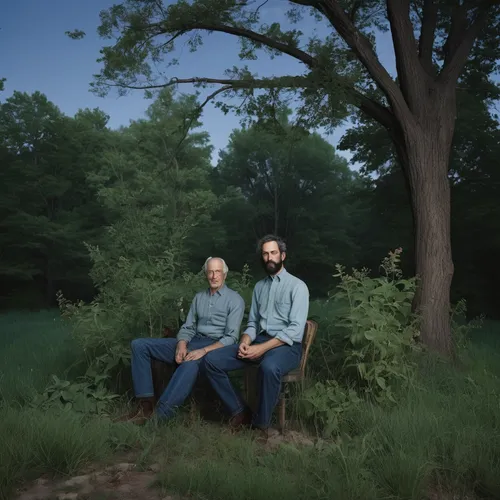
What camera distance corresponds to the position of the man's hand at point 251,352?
5129mm

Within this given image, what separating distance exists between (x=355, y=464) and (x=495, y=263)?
1638 centimetres

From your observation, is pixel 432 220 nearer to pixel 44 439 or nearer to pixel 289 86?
pixel 289 86

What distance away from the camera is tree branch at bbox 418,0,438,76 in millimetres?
8273

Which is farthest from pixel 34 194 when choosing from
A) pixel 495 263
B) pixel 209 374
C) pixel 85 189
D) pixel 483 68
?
pixel 209 374

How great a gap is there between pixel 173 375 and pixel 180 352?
255 millimetres

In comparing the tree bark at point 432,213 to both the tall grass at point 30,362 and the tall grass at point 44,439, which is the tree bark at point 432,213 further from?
the tall grass at point 30,362

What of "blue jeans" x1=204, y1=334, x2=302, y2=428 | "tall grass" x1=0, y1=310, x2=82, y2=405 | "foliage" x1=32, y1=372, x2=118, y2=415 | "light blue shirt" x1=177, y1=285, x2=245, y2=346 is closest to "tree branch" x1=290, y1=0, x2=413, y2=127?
"light blue shirt" x1=177, y1=285, x2=245, y2=346

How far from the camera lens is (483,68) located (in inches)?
427

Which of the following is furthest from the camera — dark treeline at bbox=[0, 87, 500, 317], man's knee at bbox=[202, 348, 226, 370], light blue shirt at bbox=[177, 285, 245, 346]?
dark treeline at bbox=[0, 87, 500, 317]

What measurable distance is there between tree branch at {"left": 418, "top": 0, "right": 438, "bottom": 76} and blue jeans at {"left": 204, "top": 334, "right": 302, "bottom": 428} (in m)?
4.98

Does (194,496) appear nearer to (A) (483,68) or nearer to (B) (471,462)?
(B) (471,462)

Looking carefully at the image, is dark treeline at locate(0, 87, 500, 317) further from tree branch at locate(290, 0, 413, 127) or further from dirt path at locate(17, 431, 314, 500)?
dirt path at locate(17, 431, 314, 500)

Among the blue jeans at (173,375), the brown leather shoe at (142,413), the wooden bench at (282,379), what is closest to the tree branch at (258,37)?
the wooden bench at (282,379)

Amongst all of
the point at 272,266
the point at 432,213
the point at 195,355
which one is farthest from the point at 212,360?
the point at 432,213
